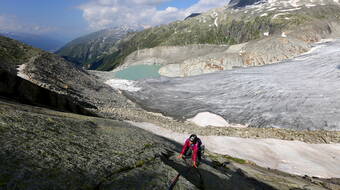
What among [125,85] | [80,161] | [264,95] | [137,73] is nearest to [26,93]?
[80,161]

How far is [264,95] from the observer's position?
55.7 m

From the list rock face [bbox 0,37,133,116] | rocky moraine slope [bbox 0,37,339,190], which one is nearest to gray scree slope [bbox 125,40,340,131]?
rock face [bbox 0,37,133,116]

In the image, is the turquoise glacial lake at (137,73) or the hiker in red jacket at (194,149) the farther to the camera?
the turquoise glacial lake at (137,73)

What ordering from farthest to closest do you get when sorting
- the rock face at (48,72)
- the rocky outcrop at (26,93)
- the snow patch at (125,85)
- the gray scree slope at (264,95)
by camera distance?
the snow patch at (125,85) < the gray scree slope at (264,95) < the rock face at (48,72) < the rocky outcrop at (26,93)

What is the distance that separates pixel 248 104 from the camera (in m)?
52.8

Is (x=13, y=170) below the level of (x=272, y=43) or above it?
below

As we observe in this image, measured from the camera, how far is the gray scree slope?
4510 cm

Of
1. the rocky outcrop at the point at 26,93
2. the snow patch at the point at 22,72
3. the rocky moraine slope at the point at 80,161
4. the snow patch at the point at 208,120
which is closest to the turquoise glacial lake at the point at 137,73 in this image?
the snow patch at the point at 208,120

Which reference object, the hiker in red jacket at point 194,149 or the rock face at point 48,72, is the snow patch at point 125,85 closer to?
the rock face at point 48,72

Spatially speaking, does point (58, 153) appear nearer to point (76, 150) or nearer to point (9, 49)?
point (76, 150)

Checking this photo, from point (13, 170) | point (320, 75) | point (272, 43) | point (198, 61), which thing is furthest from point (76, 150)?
point (272, 43)

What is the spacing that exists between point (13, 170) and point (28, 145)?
1483mm

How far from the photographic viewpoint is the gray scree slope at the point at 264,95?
1776 inches

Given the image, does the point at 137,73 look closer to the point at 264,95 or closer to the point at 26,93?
the point at 264,95
